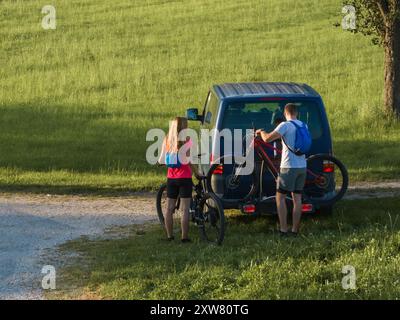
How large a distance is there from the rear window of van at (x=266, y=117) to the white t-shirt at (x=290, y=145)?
825 mm

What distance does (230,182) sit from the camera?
13.5 meters

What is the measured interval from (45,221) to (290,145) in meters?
4.05

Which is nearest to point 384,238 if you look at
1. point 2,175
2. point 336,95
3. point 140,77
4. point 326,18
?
point 2,175

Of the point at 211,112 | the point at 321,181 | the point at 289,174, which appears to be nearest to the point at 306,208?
the point at 321,181

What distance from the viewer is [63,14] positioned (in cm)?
4509

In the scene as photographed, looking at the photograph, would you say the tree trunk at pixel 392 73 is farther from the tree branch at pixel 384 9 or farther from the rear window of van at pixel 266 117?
the rear window of van at pixel 266 117

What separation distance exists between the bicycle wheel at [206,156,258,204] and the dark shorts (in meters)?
0.55

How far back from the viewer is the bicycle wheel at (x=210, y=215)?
1255cm

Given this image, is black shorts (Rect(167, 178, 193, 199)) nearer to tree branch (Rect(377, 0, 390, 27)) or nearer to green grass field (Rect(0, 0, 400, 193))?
green grass field (Rect(0, 0, 400, 193))

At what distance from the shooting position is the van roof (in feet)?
45.5

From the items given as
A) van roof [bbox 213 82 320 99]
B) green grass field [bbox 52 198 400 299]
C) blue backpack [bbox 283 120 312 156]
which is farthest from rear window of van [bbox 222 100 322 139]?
green grass field [bbox 52 198 400 299]

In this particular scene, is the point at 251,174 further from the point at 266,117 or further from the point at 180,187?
the point at 180,187


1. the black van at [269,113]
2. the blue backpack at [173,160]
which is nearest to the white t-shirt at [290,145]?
the black van at [269,113]
